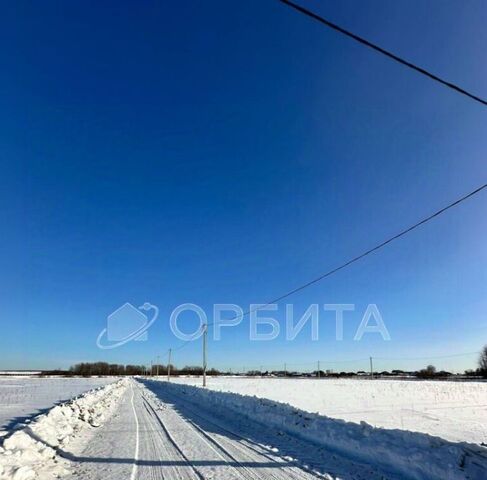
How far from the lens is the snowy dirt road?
260 inches

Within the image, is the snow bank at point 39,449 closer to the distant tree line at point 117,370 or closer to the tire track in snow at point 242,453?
the tire track in snow at point 242,453

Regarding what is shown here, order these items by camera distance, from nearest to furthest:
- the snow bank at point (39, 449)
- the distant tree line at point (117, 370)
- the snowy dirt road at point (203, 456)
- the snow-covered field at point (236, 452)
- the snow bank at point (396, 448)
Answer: the snow bank at point (39, 449)
the snow bank at point (396, 448)
the snow-covered field at point (236, 452)
the snowy dirt road at point (203, 456)
the distant tree line at point (117, 370)

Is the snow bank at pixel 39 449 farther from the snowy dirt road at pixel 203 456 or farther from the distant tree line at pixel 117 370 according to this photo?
the distant tree line at pixel 117 370

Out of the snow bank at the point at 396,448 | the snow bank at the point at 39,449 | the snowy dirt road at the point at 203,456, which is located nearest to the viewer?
the snow bank at the point at 39,449

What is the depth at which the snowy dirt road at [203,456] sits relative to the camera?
260 inches

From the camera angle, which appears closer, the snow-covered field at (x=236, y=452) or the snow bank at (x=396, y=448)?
the snow bank at (x=396, y=448)

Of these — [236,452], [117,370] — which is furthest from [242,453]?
[117,370]

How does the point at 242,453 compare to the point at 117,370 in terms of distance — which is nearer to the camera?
the point at 242,453

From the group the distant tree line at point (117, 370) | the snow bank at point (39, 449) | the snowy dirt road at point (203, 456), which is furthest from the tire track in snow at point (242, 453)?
the distant tree line at point (117, 370)

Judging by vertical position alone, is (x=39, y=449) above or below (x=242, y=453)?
above

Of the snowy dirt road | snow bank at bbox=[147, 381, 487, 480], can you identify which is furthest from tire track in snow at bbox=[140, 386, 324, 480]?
snow bank at bbox=[147, 381, 487, 480]

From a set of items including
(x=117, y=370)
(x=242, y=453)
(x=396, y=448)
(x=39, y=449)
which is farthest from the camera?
(x=117, y=370)

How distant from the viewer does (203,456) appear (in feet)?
25.9

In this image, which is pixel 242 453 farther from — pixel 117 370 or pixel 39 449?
pixel 117 370
